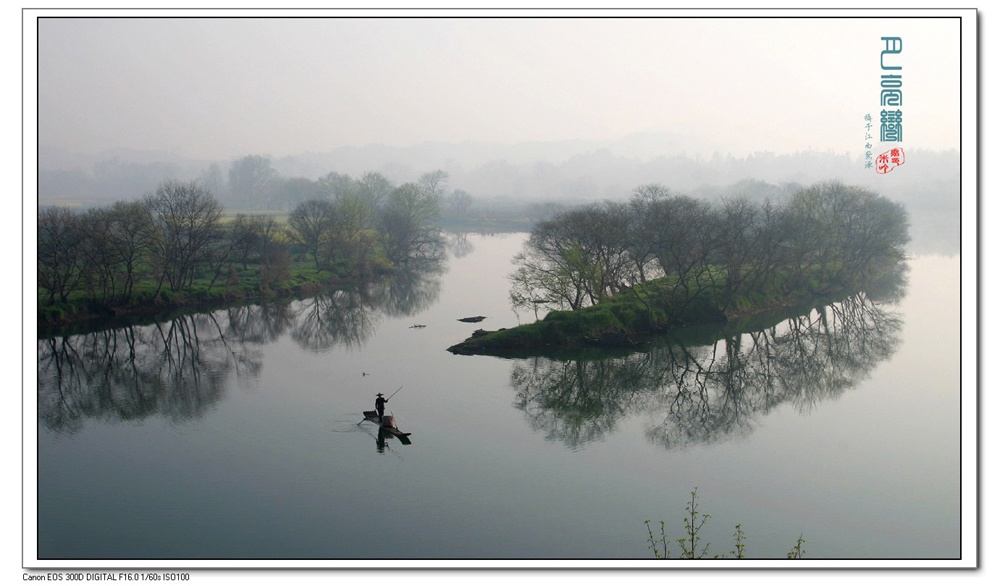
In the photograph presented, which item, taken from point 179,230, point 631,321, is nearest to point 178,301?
point 179,230

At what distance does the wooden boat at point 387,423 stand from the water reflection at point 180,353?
5.13 metres

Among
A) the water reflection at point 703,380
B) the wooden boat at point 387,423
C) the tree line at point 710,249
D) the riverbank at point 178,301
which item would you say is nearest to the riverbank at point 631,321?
the tree line at point 710,249

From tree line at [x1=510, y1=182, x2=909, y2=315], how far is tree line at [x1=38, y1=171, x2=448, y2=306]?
17.1 m

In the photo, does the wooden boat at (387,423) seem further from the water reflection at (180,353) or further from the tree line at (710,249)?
the tree line at (710,249)

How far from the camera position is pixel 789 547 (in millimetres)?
15023

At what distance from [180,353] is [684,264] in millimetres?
22075

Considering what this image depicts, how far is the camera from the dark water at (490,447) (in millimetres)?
15367

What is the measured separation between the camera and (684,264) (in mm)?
38406

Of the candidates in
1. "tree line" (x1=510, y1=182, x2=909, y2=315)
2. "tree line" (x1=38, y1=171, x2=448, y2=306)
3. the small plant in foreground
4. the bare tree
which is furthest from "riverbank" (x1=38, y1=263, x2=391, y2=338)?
the small plant in foreground

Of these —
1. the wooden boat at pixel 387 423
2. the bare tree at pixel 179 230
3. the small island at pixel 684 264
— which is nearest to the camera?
the wooden boat at pixel 387 423
